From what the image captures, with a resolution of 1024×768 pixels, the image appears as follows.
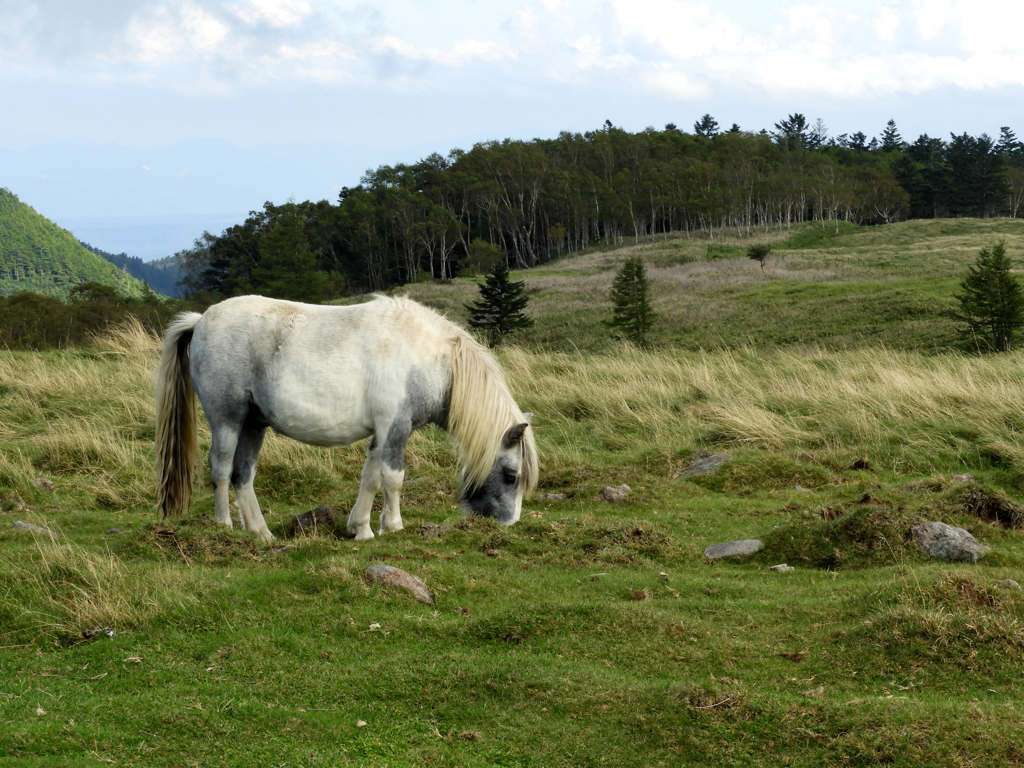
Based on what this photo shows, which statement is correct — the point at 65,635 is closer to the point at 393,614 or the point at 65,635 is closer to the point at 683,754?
the point at 393,614

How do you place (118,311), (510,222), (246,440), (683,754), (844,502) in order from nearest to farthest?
(683,754) < (246,440) < (844,502) < (118,311) < (510,222)

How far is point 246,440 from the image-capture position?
27.1ft

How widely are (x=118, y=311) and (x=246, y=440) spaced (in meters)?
24.5

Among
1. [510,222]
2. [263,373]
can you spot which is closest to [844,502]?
[263,373]

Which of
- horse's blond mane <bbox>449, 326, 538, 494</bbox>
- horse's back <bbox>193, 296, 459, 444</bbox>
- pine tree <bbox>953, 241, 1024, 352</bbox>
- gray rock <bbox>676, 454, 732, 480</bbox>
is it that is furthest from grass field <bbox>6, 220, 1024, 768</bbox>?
pine tree <bbox>953, 241, 1024, 352</bbox>

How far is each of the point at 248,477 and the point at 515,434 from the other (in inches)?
101

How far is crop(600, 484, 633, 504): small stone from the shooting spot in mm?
9422

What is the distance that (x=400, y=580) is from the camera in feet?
20.1

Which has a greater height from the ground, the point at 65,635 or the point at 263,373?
the point at 263,373

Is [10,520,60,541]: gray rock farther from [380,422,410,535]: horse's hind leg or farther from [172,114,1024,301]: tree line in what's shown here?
[172,114,1024,301]: tree line

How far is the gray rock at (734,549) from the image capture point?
299 inches

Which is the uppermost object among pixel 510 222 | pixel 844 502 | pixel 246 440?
pixel 510 222

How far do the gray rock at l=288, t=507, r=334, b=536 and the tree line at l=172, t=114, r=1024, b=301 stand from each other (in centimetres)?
7075

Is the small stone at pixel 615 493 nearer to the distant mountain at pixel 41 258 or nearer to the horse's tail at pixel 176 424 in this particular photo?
the horse's tail at pixel 176 424
